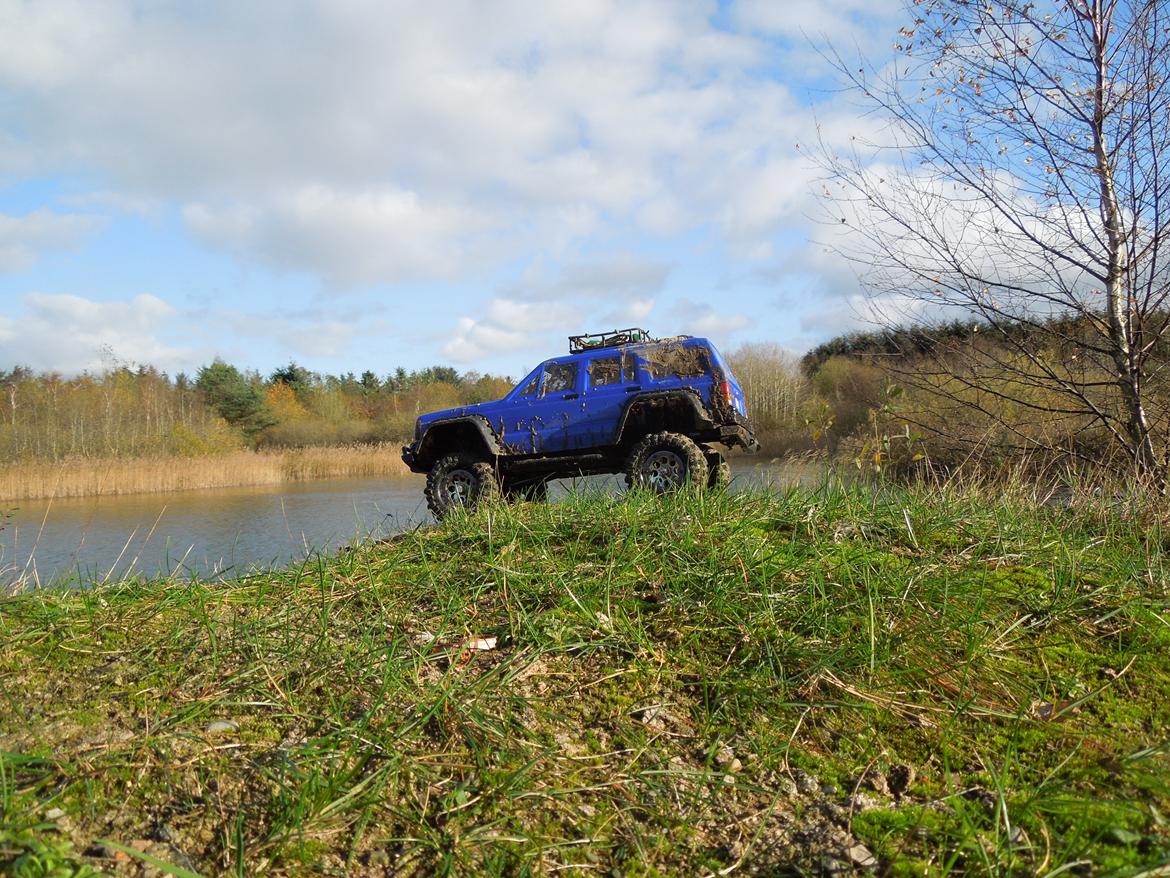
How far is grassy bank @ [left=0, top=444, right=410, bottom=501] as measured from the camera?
23922 mm

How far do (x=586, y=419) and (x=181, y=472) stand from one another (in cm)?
2328

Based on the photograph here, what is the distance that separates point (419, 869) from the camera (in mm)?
1648

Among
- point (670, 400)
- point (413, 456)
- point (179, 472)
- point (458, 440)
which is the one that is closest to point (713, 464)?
point (670, 400)

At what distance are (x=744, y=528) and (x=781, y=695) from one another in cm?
136

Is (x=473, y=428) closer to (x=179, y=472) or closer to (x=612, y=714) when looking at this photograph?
(x=612, y=714)

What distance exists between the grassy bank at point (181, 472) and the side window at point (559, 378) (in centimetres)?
2183

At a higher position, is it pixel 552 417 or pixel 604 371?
pixel 604 371

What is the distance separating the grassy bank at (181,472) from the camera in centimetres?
2392

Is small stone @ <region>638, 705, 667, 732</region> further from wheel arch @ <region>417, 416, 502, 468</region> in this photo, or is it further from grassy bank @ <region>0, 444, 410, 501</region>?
grassy bank @ <region>0, 444, 410, 501</region>

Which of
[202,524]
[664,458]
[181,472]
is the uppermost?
[664,458]

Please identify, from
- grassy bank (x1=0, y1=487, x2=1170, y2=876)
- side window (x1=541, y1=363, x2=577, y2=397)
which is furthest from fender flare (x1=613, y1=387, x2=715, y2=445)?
grassy bank (x1=0, y1=487, x2=1170, y2=876)

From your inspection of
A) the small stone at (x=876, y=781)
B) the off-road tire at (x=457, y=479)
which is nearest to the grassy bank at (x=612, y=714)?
the small stone at (x=876, y=781)

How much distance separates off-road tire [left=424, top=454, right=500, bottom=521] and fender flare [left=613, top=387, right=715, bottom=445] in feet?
5.26

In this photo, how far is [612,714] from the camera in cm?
226
